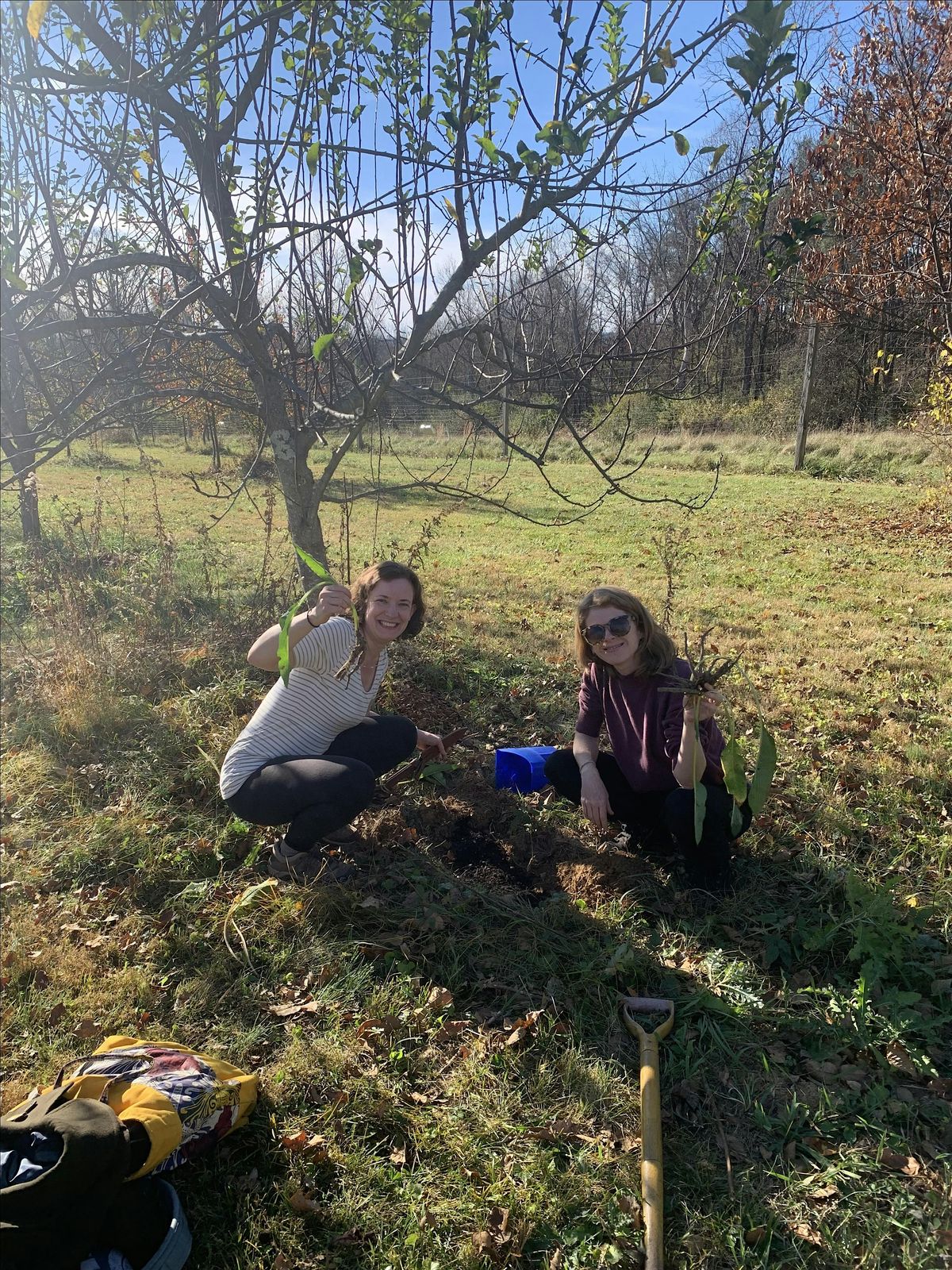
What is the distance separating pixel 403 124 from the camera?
2.97 m

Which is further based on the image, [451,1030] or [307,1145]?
[451,1030]

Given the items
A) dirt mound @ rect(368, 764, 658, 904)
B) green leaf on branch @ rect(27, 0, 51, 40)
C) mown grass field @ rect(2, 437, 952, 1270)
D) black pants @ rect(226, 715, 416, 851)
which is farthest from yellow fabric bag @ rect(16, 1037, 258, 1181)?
green leaf on branch @ rect(27, 0, 51, 40)

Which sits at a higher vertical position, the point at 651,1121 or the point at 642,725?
the point at 642,725

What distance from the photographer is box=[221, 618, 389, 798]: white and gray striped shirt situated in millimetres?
2982

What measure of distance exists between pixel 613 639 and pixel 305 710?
124cm

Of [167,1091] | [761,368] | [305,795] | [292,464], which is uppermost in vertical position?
[761,368]

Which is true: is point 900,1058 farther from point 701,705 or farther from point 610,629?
point 610,629

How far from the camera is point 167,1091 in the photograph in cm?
188

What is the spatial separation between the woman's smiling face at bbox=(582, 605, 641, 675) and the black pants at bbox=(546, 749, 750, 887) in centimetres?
50

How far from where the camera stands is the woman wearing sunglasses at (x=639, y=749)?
284 cm

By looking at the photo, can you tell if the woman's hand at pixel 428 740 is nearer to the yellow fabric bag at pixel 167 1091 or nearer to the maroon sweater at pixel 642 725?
the maroon sweater at pixel 642 725

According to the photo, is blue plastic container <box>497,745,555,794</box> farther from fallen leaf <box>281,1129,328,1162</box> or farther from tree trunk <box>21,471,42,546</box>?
tree trunk <box>21,471,42,546</box>

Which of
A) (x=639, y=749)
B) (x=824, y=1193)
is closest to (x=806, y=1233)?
(x=824, y=1193)

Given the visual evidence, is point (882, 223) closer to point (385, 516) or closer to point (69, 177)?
point (69, 177)
